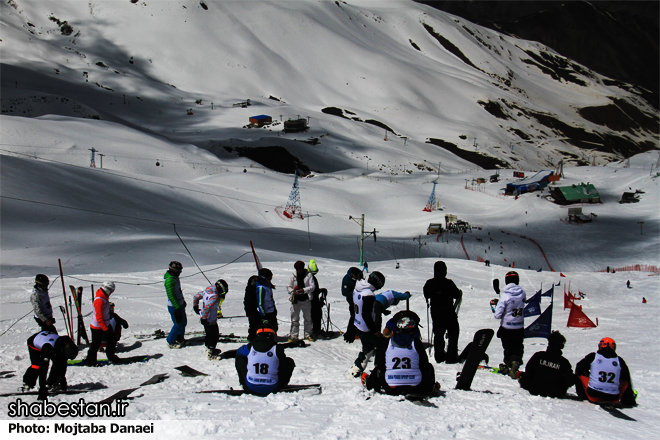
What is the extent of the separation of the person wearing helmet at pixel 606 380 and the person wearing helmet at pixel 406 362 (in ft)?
6.63

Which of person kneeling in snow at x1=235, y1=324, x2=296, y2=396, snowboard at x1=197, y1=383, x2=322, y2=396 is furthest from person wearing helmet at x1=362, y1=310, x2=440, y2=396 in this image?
person kneeling in snow at x1=235, y1=324, x2=296, y2=396

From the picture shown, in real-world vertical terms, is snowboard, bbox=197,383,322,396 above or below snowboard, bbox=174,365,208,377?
above

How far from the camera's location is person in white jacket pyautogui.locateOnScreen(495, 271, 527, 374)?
26.0 feet

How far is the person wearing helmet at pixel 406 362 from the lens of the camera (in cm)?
601

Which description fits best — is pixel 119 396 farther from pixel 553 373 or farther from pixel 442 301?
pixel 553 373

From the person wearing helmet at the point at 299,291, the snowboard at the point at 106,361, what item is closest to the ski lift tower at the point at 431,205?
the person wearing helmet at the point at 299,291

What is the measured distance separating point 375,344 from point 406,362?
1.72 meters

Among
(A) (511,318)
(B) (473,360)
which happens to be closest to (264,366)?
(B) (473,360)

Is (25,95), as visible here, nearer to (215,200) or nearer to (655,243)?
(215,200)

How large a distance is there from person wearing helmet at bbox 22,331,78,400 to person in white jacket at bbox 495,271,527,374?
241 inches

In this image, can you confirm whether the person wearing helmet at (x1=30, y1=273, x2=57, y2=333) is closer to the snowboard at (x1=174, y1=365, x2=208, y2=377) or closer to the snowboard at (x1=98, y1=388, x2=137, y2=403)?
the snowboard at (x1=174, y1=365, x2=208, y2=377)

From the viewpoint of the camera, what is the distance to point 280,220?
45281 millimetres

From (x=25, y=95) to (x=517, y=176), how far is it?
85.4 m

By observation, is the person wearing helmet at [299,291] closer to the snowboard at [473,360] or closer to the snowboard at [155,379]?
the snowboard at [155,379]
